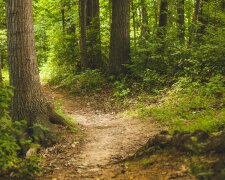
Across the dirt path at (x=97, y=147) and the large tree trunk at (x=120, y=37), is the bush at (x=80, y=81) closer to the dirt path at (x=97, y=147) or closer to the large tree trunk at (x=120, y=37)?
the large tree trunk at (x=120, y=37)

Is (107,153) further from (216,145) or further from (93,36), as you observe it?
(93,36)

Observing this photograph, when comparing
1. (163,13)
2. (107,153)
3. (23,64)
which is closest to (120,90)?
(163,13)

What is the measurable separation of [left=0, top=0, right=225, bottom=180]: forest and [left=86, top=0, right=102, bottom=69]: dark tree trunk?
0.17 ft

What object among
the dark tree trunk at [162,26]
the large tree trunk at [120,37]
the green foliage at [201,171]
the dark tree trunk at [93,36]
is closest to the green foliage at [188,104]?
the dark tree trunk at [162,26]

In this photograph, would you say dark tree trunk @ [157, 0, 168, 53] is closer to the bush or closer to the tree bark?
the tree bark

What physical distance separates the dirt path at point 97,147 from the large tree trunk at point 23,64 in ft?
2.60

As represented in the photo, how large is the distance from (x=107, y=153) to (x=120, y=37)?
27.5 ft

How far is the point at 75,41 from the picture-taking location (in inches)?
758

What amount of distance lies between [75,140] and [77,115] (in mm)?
3696

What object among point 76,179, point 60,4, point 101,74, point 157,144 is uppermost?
point 60,4

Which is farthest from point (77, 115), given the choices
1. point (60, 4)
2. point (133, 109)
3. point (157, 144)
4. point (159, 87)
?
point (60, 4)

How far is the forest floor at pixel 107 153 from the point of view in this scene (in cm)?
548

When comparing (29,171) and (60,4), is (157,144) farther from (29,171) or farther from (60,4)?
(60,4)

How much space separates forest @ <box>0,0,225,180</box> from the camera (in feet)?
18.6
